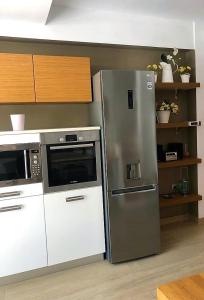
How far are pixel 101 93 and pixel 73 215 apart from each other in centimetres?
122

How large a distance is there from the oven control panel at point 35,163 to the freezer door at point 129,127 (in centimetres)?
65

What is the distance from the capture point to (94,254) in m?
2.66

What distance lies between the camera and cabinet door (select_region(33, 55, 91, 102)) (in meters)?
2.56

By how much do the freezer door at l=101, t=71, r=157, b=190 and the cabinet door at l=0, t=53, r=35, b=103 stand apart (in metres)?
0.72

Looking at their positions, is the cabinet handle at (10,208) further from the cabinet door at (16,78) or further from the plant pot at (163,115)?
the plant pot at (163,115)

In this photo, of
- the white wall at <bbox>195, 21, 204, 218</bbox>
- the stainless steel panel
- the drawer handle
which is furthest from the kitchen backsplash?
the white wall at <bbox>195, 21, 204, 218</bbox>

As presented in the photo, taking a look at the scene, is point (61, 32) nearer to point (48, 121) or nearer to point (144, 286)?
point (48, 121)

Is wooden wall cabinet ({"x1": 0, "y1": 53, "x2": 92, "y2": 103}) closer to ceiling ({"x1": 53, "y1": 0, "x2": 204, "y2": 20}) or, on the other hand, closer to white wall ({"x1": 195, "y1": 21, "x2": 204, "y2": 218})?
ceiling ({"x1": 53, "y1": 0, "x2": 204, "y2": 20})

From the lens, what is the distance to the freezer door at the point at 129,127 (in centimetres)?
251

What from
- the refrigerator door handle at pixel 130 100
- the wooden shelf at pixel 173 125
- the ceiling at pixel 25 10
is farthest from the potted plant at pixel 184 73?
the ceiling at pixel 25 10

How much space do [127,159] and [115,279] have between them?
112cm

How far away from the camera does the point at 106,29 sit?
9.73 ft

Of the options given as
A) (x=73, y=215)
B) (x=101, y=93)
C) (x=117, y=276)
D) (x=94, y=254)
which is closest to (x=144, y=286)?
(x=117, y=276)

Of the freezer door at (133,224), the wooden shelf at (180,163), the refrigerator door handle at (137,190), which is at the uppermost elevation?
the wooden shelf at (180,163)
